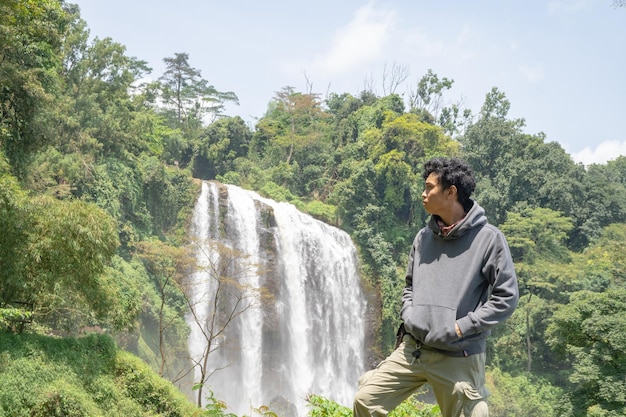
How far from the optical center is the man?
7.66 feet

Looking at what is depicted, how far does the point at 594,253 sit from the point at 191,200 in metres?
18.1

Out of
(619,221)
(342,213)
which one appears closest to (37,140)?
(342,213)

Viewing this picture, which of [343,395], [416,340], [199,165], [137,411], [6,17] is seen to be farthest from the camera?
[199,165]

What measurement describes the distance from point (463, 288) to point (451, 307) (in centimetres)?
9

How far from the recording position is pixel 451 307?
239 centimetres

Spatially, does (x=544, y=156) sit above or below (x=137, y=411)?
above

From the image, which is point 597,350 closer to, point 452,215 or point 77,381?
point 77,381

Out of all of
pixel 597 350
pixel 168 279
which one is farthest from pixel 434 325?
pixel 168 279

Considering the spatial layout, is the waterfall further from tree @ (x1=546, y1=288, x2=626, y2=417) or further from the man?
→ the man

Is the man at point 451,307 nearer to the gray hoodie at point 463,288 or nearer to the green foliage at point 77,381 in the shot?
the gray hoodie at point 463,288

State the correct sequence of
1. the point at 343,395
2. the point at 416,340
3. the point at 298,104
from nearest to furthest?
the point at 416,340 → the point at 343,395 → the point at 298,104

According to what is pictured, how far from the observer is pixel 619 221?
3238 cm

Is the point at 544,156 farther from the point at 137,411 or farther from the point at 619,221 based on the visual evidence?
the point at 137,411

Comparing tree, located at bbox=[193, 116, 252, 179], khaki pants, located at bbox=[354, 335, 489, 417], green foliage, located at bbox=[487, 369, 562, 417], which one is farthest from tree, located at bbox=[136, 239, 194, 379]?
khaki pants, located at bbox=[354, 335, 489, 417]
